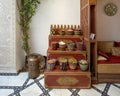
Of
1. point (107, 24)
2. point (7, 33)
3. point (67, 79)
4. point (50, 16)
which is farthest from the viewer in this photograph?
point (107, 24)

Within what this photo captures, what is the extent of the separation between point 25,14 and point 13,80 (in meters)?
1.70

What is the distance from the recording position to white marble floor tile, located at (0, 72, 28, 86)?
341cm

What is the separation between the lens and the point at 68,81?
10.5ft

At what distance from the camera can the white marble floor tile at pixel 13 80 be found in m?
3.41

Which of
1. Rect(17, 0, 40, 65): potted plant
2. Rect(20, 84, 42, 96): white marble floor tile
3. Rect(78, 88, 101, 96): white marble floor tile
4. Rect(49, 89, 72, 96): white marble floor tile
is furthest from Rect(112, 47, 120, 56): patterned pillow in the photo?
Rect(17, 0, 40, 65): potted plant

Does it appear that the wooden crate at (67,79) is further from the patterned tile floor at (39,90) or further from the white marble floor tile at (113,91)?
the white marble floor tile at (113,91)

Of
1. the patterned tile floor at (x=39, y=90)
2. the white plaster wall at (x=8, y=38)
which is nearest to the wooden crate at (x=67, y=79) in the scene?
the patterned tile floor at (x=39, y=90)

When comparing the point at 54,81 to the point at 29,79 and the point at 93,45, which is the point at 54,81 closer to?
the point at 29,79

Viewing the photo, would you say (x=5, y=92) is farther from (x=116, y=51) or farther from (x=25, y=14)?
(x=116, y=51)

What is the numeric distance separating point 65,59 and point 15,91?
121cm

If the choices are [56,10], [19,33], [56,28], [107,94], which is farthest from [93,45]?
[19,33]

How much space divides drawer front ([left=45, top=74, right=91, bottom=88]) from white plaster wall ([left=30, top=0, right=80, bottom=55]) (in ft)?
5.23

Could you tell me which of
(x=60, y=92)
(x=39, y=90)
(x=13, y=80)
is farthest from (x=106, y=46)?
(x=13, y=80)

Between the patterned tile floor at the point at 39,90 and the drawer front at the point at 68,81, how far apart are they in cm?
11
